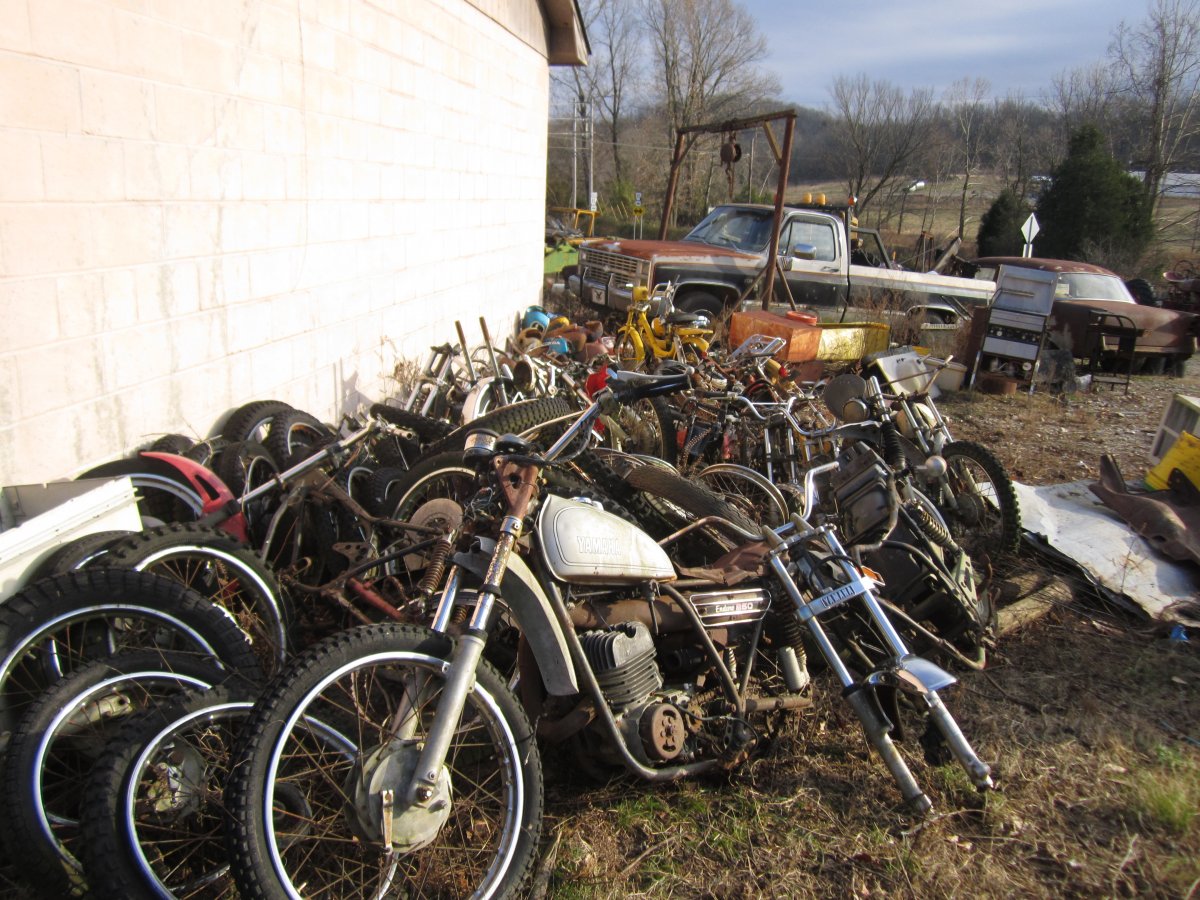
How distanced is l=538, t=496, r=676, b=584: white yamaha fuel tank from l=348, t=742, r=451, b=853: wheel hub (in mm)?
671

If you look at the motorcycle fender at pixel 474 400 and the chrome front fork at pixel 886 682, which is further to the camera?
the motorcycle fender at pixel 474 400

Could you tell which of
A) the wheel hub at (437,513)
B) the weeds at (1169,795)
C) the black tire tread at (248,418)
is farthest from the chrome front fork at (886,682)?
the black tire tread at (248,418)

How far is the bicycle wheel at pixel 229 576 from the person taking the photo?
270 centimetres

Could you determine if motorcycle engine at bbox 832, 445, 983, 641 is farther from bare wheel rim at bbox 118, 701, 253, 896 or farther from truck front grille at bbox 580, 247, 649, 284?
truck front grille at bbox 580, 247, 649, 284

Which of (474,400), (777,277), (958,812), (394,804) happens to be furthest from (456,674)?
(777,277)

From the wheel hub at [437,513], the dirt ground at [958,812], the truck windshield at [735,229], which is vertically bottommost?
the dirt ground at [958,812]

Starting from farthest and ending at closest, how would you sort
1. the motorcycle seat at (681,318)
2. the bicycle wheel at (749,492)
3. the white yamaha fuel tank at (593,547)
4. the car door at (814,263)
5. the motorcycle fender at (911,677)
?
1. the car door at (814,263)
2. the motorcycle seat at (681,318)
3. the bicycle wheel at (749,492)
4. the motorcycle fender at (911,677)
5. the white yamaha fuel tank at (593,547)

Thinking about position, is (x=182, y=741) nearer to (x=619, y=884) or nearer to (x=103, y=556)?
(x=103, y=556)

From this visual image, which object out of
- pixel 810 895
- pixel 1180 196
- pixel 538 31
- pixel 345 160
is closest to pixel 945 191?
pixel 1180 196

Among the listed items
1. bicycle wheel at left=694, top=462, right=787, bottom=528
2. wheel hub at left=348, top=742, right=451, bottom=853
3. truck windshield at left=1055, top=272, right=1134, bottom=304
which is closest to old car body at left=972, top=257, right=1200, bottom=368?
truck windshield at left=1055, top=272, right=1134, bottom=304

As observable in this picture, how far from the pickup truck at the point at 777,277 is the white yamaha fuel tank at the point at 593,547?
7737 mm

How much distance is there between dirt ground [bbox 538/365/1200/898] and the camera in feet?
7.96

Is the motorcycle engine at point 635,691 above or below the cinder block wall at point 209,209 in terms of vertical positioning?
below

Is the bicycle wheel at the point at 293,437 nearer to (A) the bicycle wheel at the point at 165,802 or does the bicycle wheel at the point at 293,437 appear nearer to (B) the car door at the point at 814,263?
(A) the bicycle wheel at the point at 165,802
